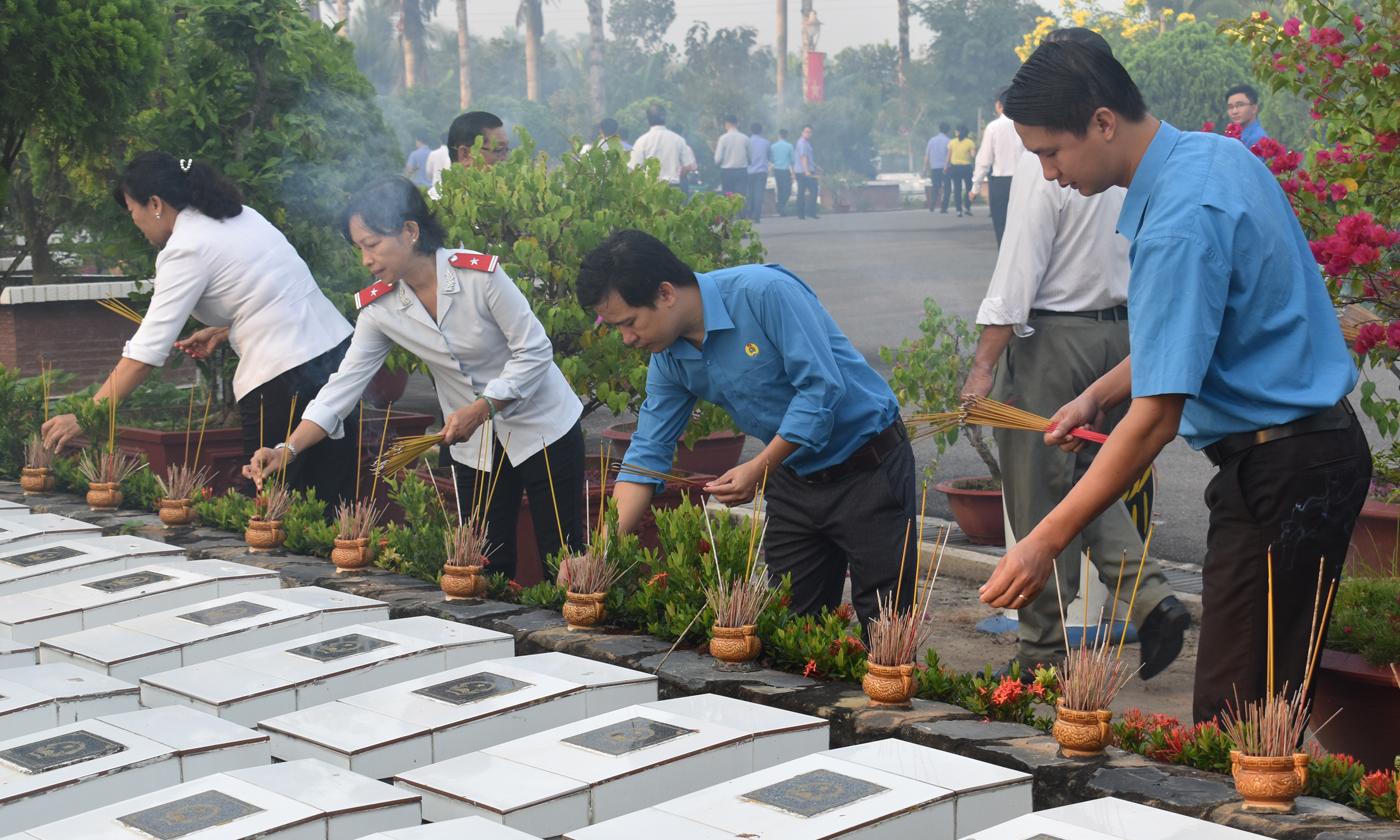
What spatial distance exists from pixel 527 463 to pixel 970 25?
37103 millimetres

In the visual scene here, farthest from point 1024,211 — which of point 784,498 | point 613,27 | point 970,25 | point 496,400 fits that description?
point 613,27

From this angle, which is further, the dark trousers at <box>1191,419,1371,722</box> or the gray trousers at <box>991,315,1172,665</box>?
the gray trousers at <box>991,315,1172,665</box>

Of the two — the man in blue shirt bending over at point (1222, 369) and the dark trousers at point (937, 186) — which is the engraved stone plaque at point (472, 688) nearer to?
the man in blue shirt bending over at point (1222, 369)

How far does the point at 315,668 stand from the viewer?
2.98 m

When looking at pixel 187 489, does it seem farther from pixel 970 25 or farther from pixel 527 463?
pixel 970 25

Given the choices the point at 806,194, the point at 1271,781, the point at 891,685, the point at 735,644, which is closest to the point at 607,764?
the point at 891,685

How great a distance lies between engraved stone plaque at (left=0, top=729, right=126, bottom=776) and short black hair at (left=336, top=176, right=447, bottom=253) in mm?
2117

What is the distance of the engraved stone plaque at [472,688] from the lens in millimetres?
2744

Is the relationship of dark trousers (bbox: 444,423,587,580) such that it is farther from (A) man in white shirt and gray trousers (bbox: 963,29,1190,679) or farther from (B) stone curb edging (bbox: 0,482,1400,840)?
(A) man in white shirt and gray trousers (bbox: 963,29,1190,679)

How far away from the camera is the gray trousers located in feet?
14.2

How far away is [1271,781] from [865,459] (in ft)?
5.44

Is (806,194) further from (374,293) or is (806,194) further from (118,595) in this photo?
(118,595)

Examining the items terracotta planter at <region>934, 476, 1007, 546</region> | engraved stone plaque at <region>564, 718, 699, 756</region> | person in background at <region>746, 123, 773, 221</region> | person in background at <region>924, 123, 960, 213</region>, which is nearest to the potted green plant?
terracotta planter at <region>934, 476, 1007, 546</region>

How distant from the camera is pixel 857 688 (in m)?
2.92
